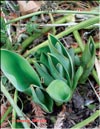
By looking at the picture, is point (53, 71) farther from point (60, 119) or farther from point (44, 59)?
point (60, 119)

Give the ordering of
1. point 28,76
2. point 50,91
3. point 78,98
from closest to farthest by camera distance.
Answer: point 50,91 < point 28,76 < point 78,98

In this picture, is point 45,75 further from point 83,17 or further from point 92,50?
point 83,17

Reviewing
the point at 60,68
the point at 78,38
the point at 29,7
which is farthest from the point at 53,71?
the point at 29,7

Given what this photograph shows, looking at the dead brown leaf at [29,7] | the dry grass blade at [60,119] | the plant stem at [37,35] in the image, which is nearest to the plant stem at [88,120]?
the dry grass blade at [60,119]

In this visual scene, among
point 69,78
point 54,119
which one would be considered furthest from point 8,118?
point 69,78

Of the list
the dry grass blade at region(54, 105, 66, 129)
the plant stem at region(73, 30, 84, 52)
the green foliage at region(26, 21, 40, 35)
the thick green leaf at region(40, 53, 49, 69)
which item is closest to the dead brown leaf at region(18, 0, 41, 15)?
the green foliage at region(26, 21, 40, 35)

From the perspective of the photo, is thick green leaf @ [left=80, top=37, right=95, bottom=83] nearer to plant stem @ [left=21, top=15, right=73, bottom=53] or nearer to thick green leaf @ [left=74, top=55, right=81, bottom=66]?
thick green leaf @ [left=74, top=55, right=81, bottom=66]

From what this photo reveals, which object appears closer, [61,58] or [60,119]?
[61,58]
